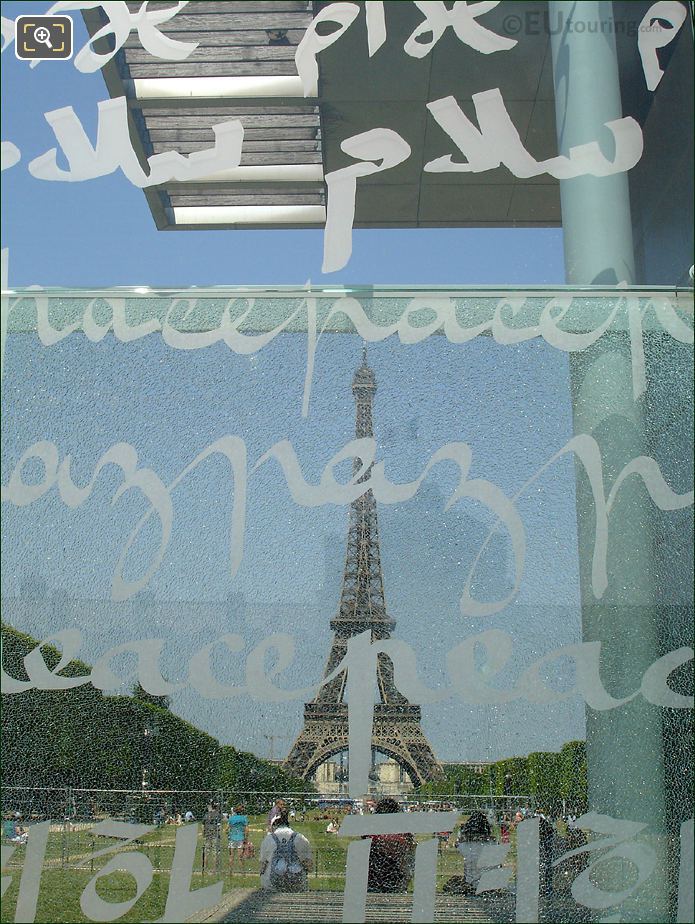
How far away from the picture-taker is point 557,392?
3646mm

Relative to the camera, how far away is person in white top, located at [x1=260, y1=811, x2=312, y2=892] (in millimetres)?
3334

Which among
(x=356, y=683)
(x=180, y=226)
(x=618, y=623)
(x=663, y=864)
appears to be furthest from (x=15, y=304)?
(x=663, y=864)

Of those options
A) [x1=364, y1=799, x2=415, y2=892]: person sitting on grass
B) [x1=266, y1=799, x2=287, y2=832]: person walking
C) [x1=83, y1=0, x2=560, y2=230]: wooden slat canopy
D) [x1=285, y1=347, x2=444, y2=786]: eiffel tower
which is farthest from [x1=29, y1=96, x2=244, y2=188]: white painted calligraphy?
[x1=364, y1=799, x2=415, y2=892]: person sitting on grass

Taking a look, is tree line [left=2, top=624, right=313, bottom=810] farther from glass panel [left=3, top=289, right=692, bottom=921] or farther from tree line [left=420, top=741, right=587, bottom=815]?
tree line [left=420, top=741, right=587, bottom=815]

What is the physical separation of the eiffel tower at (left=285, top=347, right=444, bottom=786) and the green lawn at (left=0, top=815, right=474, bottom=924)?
25cm

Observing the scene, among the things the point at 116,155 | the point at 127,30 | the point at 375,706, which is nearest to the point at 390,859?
the point at 375,706

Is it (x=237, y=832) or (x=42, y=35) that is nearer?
(x=237, y=832)

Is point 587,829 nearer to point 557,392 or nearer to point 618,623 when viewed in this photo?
point 618,623

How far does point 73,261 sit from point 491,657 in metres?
2.07

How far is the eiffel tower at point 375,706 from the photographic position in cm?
339

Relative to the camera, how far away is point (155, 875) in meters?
3.33

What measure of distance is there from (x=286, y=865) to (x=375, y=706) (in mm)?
590

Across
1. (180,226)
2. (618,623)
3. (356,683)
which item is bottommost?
(356,683)

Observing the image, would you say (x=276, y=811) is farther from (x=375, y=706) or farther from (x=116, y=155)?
(x=116, y=155)
